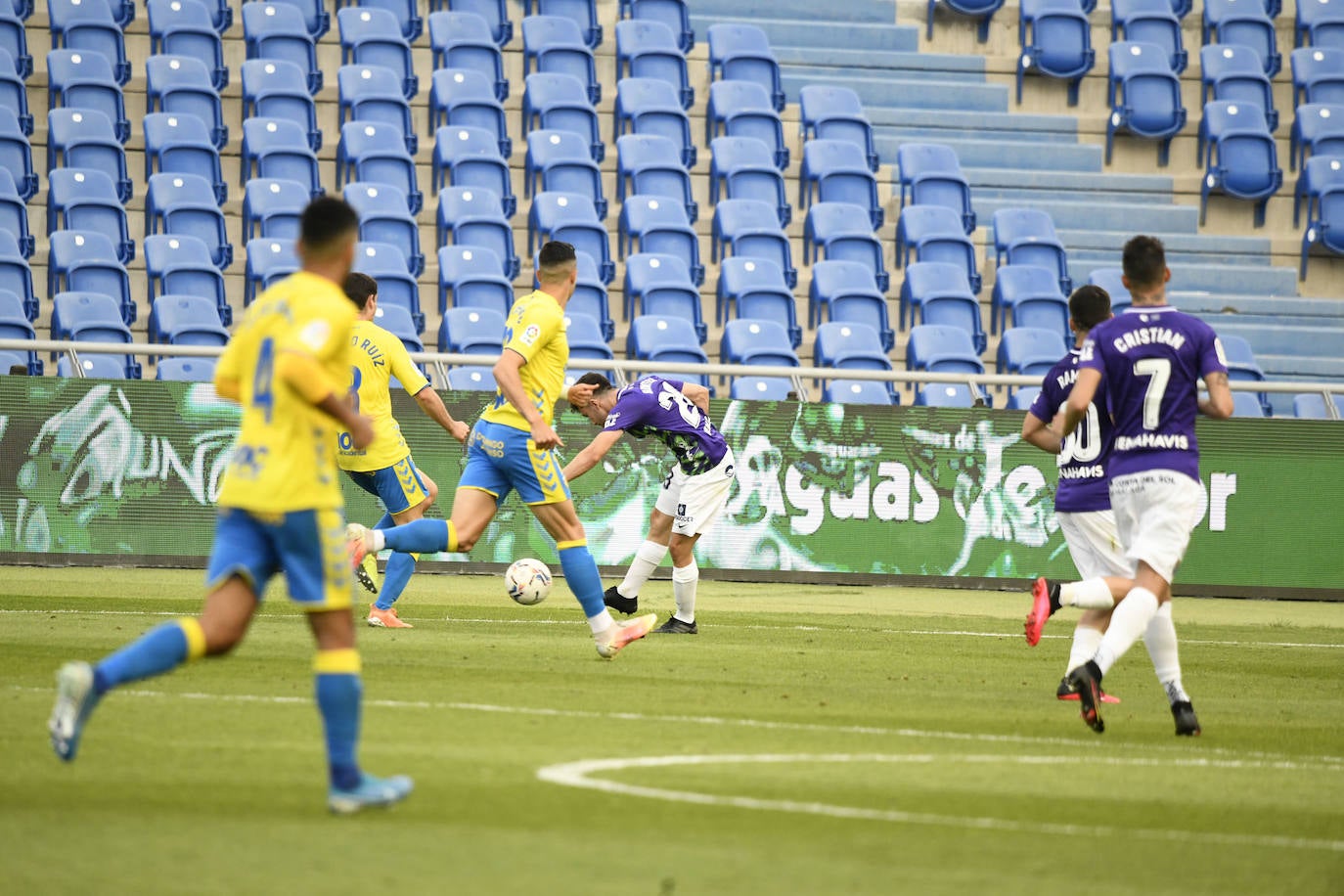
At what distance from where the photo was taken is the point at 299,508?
5465 mm

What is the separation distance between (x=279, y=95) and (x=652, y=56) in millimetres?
5109

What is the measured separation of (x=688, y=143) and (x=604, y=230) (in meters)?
2.43

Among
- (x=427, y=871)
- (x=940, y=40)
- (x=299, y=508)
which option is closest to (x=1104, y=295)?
(x=299, y=508)

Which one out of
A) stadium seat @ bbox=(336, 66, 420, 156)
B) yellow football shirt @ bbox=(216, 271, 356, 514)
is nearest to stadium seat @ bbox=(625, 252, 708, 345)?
stadium seat @ bbox=(336, 66, 420, 156)

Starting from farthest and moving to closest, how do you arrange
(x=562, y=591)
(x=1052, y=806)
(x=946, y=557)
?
(x=946, y=557) < (x=562, y=591) < (x=1052, y=806)

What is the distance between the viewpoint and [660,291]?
20906 millimetres

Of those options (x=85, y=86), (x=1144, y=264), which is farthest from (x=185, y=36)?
(x=1144, y=264)

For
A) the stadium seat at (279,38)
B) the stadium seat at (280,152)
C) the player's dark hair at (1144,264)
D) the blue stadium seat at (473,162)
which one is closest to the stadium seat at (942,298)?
the blue stadium seat at (473,162)

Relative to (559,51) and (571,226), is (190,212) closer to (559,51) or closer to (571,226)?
(571,226)

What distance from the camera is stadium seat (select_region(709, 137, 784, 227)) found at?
74.2ft

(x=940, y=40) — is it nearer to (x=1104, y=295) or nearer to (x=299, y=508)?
(x=1104, y=295)

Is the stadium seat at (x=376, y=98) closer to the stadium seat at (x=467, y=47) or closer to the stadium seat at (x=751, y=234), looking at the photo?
the stadium seat at (x=467, y=47)

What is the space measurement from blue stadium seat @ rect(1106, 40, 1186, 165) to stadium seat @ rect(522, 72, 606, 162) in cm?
747

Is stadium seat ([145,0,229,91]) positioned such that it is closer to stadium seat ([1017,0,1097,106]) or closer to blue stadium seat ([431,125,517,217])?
blue stadium seat ([431,125,517,217])
